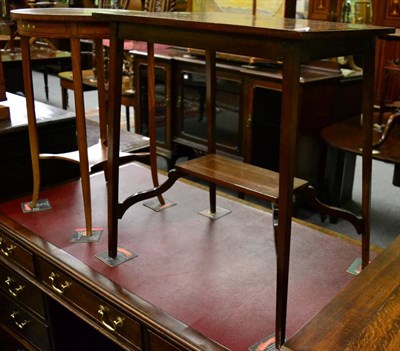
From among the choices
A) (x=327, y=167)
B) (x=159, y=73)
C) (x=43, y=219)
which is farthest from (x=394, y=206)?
(x=43, y=219)

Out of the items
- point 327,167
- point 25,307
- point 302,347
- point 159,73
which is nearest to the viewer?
point 302,347

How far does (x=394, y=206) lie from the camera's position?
10.0ft

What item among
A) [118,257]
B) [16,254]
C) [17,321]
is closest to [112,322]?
[118,257]

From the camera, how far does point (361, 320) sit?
89 cm

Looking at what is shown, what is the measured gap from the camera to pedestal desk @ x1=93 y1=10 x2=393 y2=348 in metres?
0.94

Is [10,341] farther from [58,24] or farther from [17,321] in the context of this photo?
[58,24]

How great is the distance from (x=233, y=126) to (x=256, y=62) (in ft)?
1.29

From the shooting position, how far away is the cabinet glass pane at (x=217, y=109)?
114 inches

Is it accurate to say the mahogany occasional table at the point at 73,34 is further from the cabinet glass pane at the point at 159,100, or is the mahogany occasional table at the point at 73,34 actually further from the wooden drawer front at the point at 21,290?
the cabinet glass pane at the point at 159,100

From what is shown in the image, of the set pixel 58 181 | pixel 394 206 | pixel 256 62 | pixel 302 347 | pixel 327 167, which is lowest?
pixel 394 206

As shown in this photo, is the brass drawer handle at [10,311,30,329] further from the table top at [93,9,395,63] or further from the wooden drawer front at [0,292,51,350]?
the table top at [93,9,395,63]

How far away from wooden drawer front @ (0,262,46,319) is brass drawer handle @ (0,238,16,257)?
0.05 meters

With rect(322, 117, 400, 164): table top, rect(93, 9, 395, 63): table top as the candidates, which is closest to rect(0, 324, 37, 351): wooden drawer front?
rect(93, 9, 395, 63): table top

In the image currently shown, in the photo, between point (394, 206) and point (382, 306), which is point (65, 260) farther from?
point (394, 206)
